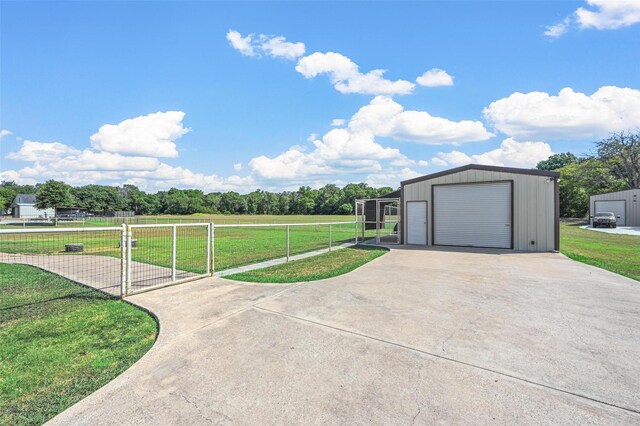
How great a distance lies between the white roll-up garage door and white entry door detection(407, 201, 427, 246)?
0.46m

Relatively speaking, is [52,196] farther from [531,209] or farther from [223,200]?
[531,209]

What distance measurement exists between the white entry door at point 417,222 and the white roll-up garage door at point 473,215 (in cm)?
46

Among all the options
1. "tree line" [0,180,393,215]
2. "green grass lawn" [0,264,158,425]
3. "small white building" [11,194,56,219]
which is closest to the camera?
"green grass lawn" [0,264,158,425]

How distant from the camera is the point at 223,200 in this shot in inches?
3858

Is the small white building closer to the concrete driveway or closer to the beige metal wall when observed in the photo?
the concrete driveway

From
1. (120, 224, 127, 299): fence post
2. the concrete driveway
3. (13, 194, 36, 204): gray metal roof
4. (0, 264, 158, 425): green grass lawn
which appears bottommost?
(0, 264, 158, 425): green grass lawn

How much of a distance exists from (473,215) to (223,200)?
302 ft

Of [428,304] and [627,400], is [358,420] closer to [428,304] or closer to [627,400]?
[627,400]

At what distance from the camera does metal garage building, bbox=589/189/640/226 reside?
2868 centimetres

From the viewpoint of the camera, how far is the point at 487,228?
13375 mm

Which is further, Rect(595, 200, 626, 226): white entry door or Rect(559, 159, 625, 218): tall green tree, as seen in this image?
Rect(559, 159, 625, 218): tall green tree

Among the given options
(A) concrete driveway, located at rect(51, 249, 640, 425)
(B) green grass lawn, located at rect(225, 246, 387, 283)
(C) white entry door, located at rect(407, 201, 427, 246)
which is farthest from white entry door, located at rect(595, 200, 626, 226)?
(A) concrete driveway, located at rect(51, 249, 640, 425)

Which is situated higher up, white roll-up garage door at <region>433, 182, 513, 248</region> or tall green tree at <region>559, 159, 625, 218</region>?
tall green tree at <region>559, 159, 625, 218</region>

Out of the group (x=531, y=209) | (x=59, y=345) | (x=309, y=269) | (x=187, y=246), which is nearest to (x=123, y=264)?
(x=59, y=345)
